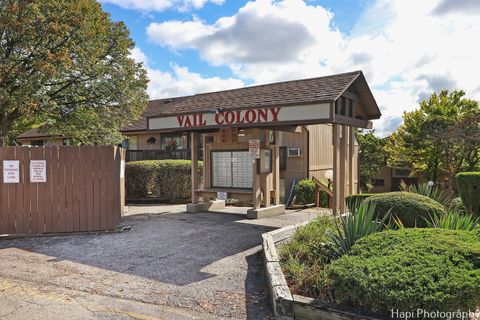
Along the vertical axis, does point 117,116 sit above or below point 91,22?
below

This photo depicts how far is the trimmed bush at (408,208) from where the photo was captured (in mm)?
5887

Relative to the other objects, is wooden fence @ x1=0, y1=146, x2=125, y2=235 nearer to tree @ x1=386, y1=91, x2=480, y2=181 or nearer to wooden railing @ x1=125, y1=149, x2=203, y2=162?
wooden railing @ x1=125, y1=149, x2=203, y2=162

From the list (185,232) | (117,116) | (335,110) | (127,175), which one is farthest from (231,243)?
(117,116)

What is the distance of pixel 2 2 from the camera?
12.7m

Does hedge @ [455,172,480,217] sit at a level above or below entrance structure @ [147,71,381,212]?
below

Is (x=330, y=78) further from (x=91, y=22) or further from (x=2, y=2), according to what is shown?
(x=2, y=2)

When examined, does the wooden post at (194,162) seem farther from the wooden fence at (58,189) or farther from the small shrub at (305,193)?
the small shrub at (305,193)

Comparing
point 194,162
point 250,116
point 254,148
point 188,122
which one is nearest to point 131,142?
point 194,162

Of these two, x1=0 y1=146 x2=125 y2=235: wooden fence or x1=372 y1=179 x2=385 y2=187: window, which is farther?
x1=372 y1=179 x2=385 y2=187: window

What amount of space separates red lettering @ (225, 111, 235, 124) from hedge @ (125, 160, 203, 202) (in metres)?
5.44

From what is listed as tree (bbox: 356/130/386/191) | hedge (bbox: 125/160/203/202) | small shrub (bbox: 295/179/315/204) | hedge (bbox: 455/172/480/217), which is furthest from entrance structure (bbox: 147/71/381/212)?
tree (bbox: 356/130/386/191)

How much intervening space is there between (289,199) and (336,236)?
12.9 m

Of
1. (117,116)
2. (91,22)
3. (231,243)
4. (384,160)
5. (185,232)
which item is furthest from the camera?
(384,160)

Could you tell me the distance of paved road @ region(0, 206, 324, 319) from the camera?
426 centimetres
